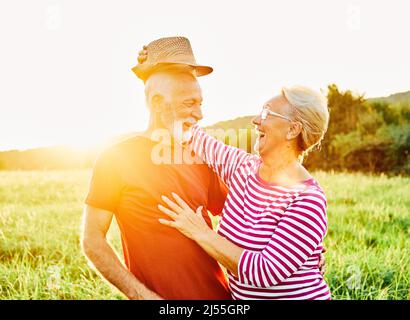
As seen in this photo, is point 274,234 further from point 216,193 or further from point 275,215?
point 216,193

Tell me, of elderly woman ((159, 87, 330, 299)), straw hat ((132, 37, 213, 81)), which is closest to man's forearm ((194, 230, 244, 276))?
elderly woman ((159, 87, 330, 299))

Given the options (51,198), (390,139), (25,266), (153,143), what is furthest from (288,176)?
(390,139)

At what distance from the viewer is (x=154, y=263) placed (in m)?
2.51

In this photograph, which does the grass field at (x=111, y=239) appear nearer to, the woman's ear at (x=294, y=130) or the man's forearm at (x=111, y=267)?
the man's forearm at (x=111, y=267)

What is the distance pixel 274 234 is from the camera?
89.7 inches

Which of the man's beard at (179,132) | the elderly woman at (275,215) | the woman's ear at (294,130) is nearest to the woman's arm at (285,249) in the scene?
the elderly woman at (275,215)

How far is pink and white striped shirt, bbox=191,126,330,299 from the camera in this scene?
7.40ft

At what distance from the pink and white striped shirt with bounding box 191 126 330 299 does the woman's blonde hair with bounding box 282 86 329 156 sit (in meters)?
0.27

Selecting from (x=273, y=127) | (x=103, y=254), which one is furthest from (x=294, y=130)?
(x=103, y=254)

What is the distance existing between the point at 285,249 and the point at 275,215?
166 millimetres

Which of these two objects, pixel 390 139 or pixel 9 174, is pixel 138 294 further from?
pixel 390 139

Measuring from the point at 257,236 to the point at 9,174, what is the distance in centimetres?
1013

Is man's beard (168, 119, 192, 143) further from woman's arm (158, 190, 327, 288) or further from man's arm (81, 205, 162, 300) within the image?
woman's arm (158, 190, 327, 288)

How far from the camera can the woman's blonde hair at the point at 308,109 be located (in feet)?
8.09
